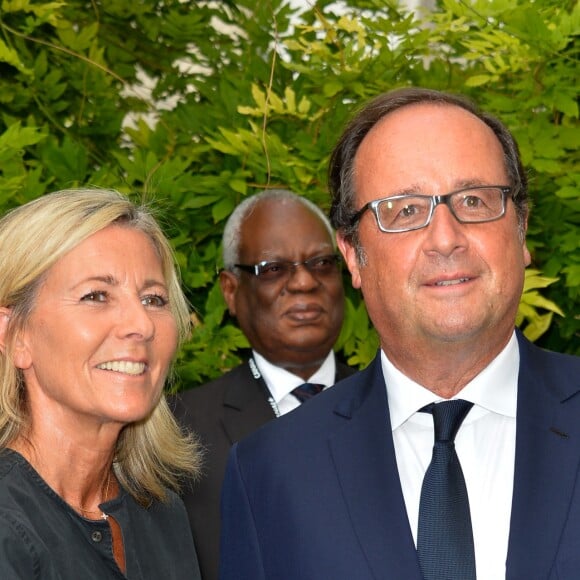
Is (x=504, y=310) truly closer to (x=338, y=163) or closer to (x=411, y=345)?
(x=411, y=345)

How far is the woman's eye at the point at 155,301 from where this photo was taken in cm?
313

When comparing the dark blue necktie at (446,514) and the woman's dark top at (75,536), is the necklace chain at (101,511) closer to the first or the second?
the woman's dark top at (75,536)

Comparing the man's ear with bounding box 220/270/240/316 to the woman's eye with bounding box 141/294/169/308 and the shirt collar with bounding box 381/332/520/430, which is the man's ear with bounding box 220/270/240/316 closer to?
the woman's eye with bounding box 141/294/169/308

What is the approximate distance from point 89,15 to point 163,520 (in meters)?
2.75

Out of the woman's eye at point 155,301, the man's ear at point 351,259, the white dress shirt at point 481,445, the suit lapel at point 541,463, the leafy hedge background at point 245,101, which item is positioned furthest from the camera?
the leafy hedge background at point 245,101

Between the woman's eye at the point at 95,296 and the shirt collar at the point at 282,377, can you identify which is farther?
the shirt collar at the point at 282,377

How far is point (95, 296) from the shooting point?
2996 millimetres

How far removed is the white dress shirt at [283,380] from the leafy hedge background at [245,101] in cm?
29

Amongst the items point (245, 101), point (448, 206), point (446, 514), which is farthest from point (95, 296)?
point (245, 101)

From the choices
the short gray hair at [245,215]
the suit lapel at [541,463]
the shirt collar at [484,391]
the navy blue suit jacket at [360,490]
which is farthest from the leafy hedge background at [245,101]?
the suit lapel at [541,463]

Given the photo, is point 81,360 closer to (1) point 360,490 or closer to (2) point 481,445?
(1) point 360,490

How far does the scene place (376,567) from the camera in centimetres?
239

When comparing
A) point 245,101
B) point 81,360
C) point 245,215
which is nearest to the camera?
point 81,360

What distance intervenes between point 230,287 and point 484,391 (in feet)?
6.53
